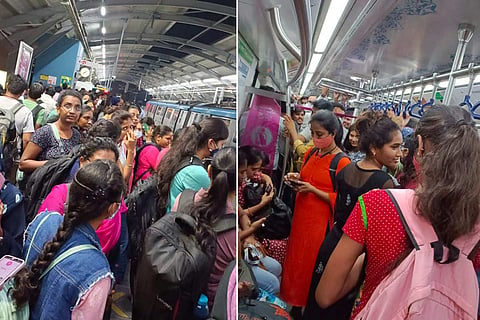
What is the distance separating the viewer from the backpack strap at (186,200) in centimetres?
36

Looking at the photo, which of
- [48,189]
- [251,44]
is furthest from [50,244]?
[251,44]

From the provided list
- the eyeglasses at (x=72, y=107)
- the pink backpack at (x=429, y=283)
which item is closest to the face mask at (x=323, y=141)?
the pink backpack at (x=429, y=283)

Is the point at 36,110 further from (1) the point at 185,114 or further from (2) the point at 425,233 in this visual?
(2) the point at 425,233

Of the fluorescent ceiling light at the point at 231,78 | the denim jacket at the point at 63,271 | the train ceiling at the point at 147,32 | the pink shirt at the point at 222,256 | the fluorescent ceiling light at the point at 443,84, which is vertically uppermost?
the fluorescent ceiling light at the point at 443,84

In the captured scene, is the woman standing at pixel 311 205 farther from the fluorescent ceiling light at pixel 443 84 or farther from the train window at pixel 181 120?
the fluorescent ceiling light at pixel 443 84

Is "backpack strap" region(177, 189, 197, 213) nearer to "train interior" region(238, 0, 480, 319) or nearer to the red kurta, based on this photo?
"train interior" region(238, 0, 480, 319)

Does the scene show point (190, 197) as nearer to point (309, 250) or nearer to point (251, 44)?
point (251, 44)

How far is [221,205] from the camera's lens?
1.08ft

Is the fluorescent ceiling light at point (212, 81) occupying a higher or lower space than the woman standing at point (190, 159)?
higher

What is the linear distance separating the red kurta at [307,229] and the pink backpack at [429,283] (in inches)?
5.7

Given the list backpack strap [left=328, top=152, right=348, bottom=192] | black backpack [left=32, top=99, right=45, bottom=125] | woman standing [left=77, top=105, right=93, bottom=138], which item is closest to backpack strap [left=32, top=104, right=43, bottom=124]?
black backpack [left=32, top=99, right=45, bottom=125]

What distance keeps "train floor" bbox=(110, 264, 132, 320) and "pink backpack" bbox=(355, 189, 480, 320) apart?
1.54 feet

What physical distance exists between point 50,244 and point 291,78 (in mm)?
483

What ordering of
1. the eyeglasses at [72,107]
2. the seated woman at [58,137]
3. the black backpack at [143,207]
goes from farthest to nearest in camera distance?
the eyeglasses at [72,107] < the seated woman at [58,137] < the black backpack at [143,207]
